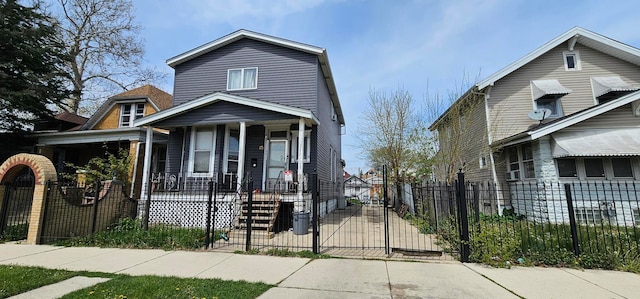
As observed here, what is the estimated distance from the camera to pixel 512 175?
12.8 m

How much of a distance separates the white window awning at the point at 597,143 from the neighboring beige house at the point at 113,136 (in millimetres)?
16980

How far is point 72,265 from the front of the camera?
5.50 meters

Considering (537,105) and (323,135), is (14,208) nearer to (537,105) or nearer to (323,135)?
(323,135)

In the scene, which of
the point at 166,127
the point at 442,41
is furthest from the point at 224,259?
the point at 442,41

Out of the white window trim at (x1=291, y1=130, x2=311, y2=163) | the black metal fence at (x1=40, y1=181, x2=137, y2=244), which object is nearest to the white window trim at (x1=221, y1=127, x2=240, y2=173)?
the white window trim at (x1=291, y1=130, x2=311, y2=163)

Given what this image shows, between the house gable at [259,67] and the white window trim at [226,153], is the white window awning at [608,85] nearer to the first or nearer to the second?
the house gable at [259,67]

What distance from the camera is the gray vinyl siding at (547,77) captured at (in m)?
12.9

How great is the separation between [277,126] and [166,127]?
4495 mm

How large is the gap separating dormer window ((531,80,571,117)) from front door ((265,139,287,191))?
11763 millimetres

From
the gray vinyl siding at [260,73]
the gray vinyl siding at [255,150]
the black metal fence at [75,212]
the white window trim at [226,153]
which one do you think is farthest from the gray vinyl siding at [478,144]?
the black metal fence at [75,212]

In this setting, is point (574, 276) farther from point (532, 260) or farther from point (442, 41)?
point (442, 41)

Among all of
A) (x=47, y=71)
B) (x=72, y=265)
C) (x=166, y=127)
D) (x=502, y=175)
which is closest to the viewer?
(x=72, y=265)

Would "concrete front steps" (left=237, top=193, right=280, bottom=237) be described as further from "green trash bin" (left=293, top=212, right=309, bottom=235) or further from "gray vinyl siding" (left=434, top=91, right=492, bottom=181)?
"gray vinyl siding" (left=434, top=91, right=492, bottom=181)

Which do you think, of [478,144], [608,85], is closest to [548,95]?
[608,85]
